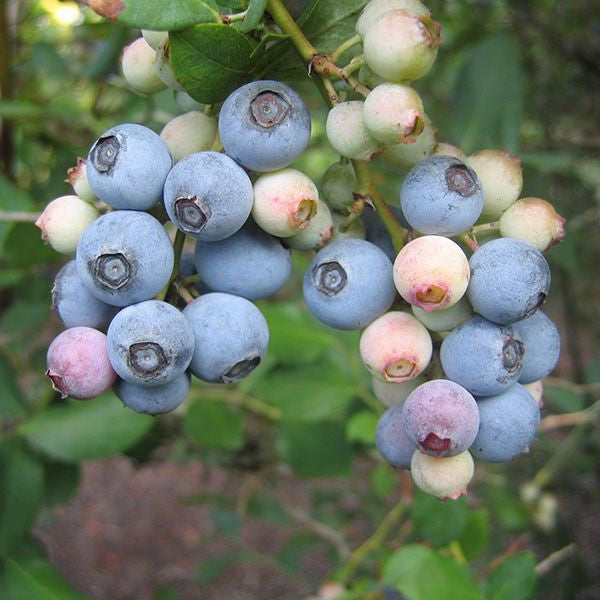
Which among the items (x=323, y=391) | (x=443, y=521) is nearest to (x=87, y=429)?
(x=323, y=391)

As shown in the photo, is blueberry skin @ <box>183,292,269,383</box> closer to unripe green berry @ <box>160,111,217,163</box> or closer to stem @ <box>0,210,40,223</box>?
unripe green berry @ <box>160,111,217,163</box>

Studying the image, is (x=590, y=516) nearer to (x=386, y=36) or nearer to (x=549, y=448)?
(x=549, y=448)

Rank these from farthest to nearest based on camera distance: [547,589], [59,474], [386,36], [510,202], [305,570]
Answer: [305,570], [547,589], [59,474], [510,202], [386,36]

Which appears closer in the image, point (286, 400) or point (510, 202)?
point (510, 202)

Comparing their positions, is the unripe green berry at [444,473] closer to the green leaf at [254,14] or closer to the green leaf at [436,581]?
the green leaf at [436,581]

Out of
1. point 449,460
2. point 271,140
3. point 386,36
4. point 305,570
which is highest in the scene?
point 386,36

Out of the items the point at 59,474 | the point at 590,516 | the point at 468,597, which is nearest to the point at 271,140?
the point at 468,597

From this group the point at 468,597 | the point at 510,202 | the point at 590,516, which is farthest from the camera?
the point at 590,516

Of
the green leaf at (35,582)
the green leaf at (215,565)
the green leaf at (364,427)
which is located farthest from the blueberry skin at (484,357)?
the green leaf at (215,565)
